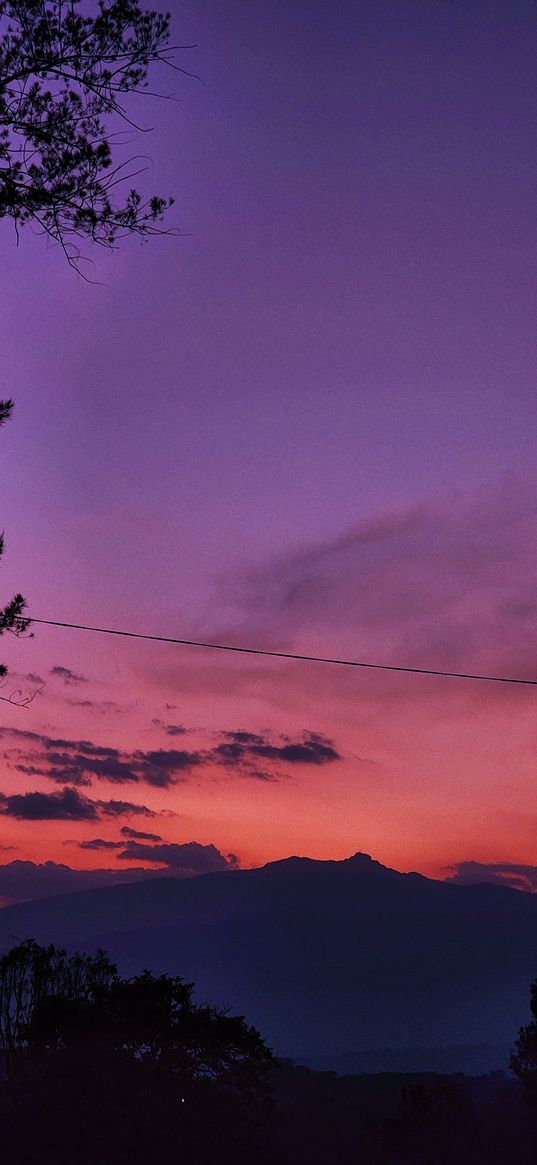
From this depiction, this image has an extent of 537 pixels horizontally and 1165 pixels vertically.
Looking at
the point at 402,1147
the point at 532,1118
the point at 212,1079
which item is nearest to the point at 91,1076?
the point at 212,1079

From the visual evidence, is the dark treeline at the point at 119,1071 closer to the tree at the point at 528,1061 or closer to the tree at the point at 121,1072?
the tree at the point at 121,1072

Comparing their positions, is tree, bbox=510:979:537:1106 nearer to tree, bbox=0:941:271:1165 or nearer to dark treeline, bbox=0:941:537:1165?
dark treeline, bbox=0:941:537:1165

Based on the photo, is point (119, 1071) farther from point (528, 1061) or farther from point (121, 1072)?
point (528, 1061)

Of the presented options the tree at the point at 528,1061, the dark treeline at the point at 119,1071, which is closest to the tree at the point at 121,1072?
the dark treeline at the point at 119,1071

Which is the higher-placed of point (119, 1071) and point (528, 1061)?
point (528, 1061)

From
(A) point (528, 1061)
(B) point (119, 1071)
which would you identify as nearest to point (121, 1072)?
(B) point (119, 1071)

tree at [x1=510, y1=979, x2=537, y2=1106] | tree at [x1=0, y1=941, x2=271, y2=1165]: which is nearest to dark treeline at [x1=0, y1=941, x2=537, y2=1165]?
tree at [x1=0, y1=941, x2=271, y2=1165]

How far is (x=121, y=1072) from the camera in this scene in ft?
102

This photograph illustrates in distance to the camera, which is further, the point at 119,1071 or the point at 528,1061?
the point at 528,1061

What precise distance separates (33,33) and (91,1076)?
2952 cm

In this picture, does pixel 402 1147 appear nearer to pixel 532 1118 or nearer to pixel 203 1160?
pixel 532 1118

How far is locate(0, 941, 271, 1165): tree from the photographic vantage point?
30234mm

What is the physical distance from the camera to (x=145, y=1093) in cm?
3120

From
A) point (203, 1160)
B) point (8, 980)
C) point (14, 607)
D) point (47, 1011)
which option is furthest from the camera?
point (8, 980)
